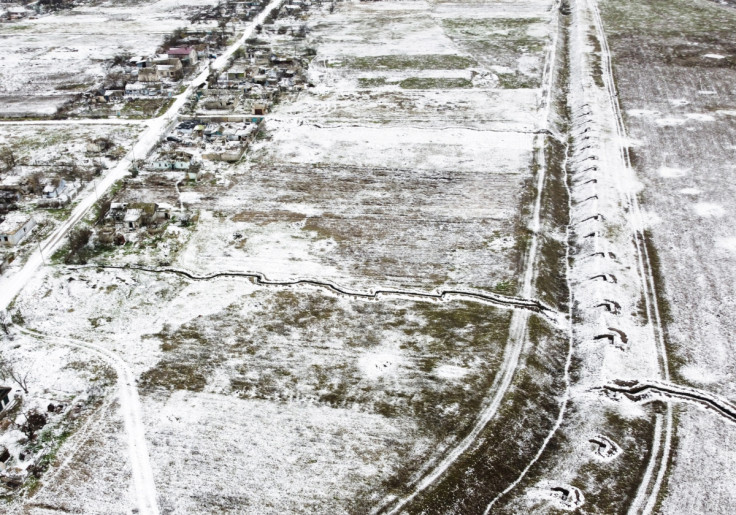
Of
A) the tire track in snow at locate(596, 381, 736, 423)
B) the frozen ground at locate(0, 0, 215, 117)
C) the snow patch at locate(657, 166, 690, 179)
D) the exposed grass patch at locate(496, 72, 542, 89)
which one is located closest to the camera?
the tire track in snow at locate(596, 381, 736, 423)

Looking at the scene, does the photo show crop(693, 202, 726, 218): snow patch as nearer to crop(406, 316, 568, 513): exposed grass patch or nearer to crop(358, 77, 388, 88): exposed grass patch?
crop(406, 316, 568, 513): exposed grass patch

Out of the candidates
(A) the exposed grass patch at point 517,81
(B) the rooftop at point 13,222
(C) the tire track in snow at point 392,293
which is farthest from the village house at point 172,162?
(A) the exposed grass patch at point 517,81

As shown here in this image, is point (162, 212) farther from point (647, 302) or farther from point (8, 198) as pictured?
point (647, 302)

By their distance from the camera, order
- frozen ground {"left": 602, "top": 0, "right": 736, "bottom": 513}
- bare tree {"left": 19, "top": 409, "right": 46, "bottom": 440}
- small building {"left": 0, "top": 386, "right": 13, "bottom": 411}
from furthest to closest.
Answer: small building {"left": 0, "top": 386, "right": 13, "bottom": 411}
bare tree {"left": 19, "top": 409, "right": 46, "bottom": 440}
frozen ground {"left": 602, "top": 0, "right": 736, "bottom": 513}

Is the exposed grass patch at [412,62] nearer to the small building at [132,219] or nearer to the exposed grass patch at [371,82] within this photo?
the exposed grass patch at [371,82]

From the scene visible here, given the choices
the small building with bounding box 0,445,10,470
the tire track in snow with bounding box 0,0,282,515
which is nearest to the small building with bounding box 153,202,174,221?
the tire track in snow with bounding box 0,0,282,515

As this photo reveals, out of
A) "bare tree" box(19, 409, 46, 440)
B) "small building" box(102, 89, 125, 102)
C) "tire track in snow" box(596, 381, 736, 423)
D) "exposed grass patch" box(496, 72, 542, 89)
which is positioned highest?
"exposed grass patch" box(496, 72, 542, 89)

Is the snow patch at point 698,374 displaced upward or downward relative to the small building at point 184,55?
downward
